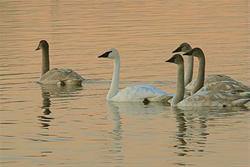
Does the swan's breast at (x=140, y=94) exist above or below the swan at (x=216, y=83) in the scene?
Answer: below

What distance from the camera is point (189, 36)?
134ft

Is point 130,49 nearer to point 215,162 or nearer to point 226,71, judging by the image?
point 226,71

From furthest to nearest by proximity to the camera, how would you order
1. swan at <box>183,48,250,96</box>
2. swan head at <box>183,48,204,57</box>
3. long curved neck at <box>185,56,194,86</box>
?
long curved neck at <box>185,56,194,86</box>
swan head at <box>183,48,204,57</box>
swan at <box>183,48,250,96</box>

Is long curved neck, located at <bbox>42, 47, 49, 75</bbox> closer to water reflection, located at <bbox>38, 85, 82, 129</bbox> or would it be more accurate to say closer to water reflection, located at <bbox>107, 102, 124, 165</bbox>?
water reflection, located at <bbox>38, 85, 82, 129</bbox>

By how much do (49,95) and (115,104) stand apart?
2605 millimetres

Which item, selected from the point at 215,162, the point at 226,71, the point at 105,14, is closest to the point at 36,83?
the point at 226,71

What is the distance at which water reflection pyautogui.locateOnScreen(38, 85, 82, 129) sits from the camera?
72.5 feet

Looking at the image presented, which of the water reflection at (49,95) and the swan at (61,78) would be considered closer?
Answer: the water reflection at (49,95)

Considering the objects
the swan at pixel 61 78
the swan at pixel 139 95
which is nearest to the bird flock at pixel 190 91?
the swan at pixel 139 95

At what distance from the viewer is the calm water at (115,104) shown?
59.1 ft

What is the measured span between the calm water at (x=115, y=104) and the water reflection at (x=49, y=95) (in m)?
0.02

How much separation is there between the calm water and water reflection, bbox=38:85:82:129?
25mm

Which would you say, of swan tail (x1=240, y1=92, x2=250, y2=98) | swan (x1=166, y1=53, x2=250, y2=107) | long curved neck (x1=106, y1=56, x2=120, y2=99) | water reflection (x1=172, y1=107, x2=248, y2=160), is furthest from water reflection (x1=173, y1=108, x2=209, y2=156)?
long curved neck (x1=106, y1=56, x2=120, y2=99)

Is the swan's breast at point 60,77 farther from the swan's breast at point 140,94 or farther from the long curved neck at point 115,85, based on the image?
the swan's breast at point 140,94
